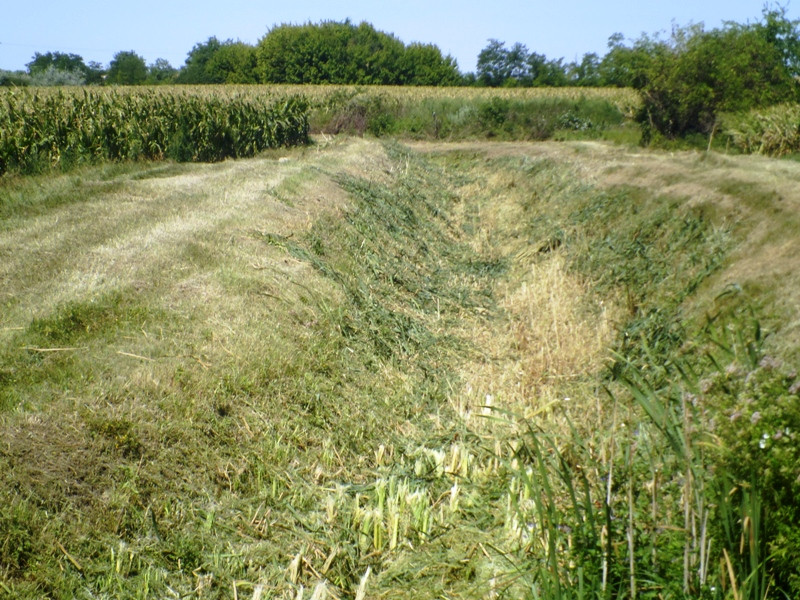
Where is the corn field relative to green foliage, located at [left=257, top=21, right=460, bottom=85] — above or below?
below

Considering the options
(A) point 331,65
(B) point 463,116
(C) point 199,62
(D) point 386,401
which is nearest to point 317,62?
(A) point 331,65

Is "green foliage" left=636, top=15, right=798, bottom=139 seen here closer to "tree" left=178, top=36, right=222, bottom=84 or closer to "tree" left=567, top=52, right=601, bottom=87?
"tree" left=567, top=52, right=601, bottom=87

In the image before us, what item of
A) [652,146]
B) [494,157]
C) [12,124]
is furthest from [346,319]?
[652,146]

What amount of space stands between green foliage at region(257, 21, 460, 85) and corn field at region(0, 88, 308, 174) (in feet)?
164

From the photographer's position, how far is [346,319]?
6.89 meters

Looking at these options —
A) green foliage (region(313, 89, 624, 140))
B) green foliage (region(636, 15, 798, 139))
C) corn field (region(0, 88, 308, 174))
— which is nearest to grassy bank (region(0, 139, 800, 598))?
corn field (region(0, 88, 308, 174))

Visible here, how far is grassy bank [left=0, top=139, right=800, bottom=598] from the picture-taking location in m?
3.20

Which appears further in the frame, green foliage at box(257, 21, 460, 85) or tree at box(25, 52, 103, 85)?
green foliage at box(257, 21, 460, 85)

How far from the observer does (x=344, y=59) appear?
71250 millimetres

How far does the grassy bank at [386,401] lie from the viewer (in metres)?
3.20

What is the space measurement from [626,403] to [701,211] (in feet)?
14.6

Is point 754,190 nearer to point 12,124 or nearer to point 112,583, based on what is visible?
point 112,583

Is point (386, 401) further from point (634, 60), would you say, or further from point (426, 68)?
point (426, 68)

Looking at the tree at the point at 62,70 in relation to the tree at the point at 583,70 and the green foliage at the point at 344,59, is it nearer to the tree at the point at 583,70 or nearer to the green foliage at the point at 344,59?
the green foliage at the point at 344,59
